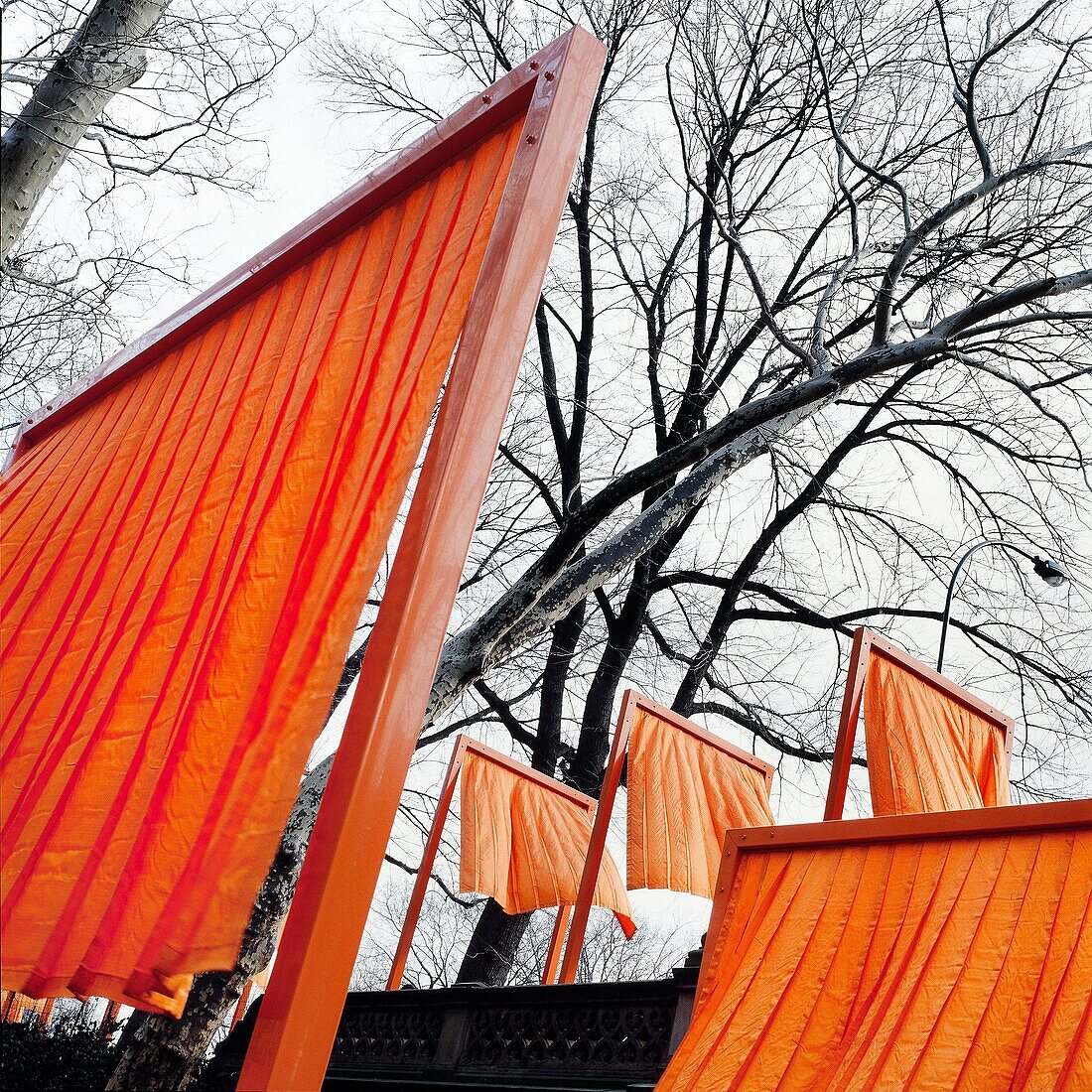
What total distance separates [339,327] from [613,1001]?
529cm

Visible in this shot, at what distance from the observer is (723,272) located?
14.7m

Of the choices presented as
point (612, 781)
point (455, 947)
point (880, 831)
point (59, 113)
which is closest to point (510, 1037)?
point (612, 781)

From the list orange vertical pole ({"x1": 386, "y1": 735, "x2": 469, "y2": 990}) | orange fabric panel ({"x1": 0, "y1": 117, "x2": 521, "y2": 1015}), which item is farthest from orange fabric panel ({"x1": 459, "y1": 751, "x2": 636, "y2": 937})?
orange fabric panel ({"x1": 0, "y1": 117, "x2": 521, "y2": 1015})

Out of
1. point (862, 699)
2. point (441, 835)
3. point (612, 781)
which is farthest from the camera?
point (441, 835)

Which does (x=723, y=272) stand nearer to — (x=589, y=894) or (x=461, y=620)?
(x=461, y=620)

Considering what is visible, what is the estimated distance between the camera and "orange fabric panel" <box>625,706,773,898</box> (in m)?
10.2

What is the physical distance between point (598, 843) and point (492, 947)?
3.18 m

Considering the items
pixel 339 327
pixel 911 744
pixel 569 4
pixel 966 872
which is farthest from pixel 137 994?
pixel 569 4

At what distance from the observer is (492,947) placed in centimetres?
1223

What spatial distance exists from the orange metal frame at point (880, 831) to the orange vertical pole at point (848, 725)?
9.09 ft

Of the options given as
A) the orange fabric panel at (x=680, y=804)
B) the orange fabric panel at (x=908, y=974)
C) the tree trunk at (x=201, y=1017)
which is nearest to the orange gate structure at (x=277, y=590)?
the tree trunk at (x=201, y=1017)

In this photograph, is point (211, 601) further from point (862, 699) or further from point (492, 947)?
point (492, 947)

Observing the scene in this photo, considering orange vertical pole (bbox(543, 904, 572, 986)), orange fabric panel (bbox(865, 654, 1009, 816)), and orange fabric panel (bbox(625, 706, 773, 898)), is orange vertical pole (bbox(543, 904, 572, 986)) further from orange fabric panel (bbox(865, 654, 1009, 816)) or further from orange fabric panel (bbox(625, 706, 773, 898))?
orange fabric panel (bbox(865, 654, 1009, 816))

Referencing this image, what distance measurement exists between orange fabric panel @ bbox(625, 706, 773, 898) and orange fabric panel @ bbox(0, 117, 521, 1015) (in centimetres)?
743
